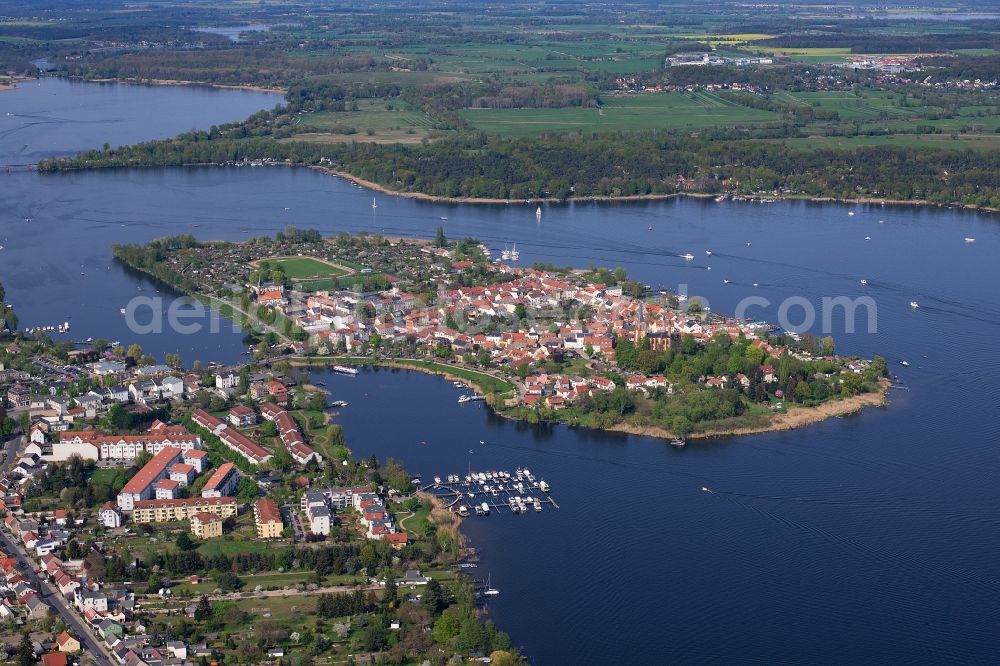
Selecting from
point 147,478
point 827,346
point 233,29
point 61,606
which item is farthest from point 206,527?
point 233,29

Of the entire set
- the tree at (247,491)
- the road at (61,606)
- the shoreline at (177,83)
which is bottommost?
the road at (61,606)

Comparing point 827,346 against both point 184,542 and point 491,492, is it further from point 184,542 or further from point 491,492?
point 184,542

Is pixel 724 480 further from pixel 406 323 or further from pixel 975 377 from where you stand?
pixel 406 323

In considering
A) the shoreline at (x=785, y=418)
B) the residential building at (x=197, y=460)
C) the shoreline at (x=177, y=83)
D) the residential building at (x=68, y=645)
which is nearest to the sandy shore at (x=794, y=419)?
the shoreline at (x=785, y=418)

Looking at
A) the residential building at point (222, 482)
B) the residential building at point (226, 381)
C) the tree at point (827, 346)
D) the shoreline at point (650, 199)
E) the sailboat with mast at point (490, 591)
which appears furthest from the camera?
the shoreline at point (650, 199)

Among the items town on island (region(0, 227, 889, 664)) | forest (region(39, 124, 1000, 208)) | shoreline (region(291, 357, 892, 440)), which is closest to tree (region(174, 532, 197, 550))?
town on island (region(0, 227, 889, 664))

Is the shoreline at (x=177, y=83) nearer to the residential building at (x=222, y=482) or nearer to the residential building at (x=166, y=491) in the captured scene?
the residential building at (x=222, y=482)
